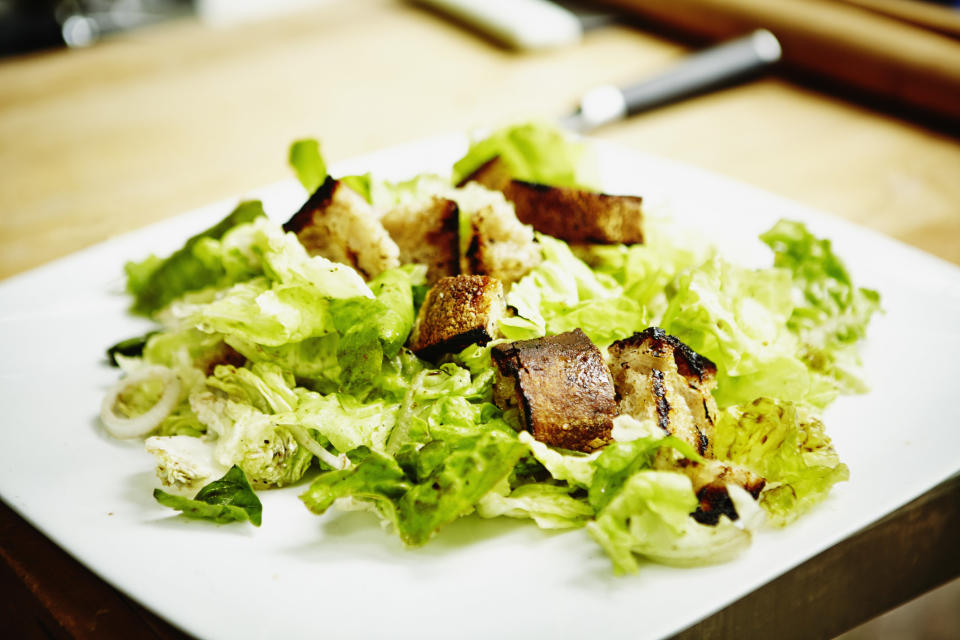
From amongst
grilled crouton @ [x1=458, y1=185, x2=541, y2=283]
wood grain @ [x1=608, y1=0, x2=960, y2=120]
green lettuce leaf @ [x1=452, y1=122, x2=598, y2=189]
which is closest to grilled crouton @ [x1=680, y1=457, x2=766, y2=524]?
grilled crouton @ [x1=458, y1=185, x2=541, y2=283]

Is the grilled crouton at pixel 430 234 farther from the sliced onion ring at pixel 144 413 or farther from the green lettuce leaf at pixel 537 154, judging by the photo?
the sliced onion ring at pixel 144 413

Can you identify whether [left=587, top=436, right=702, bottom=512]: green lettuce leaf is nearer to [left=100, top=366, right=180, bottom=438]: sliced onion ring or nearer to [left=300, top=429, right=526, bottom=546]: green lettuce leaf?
[left=300, top=429, right=526, bottom=546]: green lettuce leaf

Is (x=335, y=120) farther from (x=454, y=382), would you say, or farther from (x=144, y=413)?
(x=454, y=382)

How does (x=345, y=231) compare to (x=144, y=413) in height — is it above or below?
above

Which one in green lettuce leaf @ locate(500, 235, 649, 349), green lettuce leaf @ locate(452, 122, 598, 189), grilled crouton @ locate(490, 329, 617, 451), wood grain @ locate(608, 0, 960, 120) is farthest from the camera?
wood grain @ locate(608, 0, 960, 120)

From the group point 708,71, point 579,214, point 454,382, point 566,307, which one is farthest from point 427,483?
point 708,71

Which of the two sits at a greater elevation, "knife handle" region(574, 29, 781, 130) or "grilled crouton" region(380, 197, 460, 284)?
"grilled crouton" region(380, 197, 460, 284)

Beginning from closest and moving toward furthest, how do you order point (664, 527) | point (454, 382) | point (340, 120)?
point (664, 527) → point (454, 382) → point (340, 120)

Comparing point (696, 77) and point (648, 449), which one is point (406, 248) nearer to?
point (648, 449)
